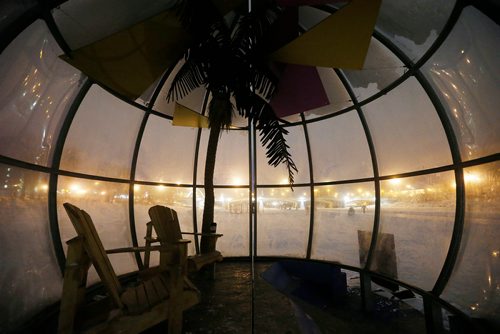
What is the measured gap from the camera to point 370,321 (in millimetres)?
3350

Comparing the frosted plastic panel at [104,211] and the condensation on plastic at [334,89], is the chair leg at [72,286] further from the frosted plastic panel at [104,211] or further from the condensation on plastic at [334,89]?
the condensation on plastic at [334,89]

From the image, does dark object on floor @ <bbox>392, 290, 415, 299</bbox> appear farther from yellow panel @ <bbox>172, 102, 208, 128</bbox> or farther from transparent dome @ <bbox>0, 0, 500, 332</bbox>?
yellow panel @ <bbox>172, 102, 208, 128</bbox>

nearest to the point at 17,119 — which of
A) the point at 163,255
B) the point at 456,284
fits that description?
the point at 163,255

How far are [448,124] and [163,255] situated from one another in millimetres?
4578

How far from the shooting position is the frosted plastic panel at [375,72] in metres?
4.06

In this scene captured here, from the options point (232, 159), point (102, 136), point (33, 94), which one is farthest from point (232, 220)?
point (33, 94)

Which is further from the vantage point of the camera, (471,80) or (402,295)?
(402,295)

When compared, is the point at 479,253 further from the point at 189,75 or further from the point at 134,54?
the point at 134,54

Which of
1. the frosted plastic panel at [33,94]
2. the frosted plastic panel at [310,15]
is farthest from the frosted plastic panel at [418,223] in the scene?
the frosted plastic panel at [33,94]

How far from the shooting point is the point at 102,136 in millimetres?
4676

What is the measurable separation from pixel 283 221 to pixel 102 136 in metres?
4.95

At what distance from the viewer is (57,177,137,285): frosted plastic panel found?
3.96 m

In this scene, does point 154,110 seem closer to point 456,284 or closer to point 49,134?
point 49,134

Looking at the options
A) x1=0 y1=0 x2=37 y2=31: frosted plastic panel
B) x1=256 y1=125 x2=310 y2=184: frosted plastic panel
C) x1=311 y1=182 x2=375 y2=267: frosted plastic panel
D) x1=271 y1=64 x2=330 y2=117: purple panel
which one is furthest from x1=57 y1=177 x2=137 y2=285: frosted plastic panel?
x1=311 y1=182 x2=375 y2=267: frosted plastic panel
